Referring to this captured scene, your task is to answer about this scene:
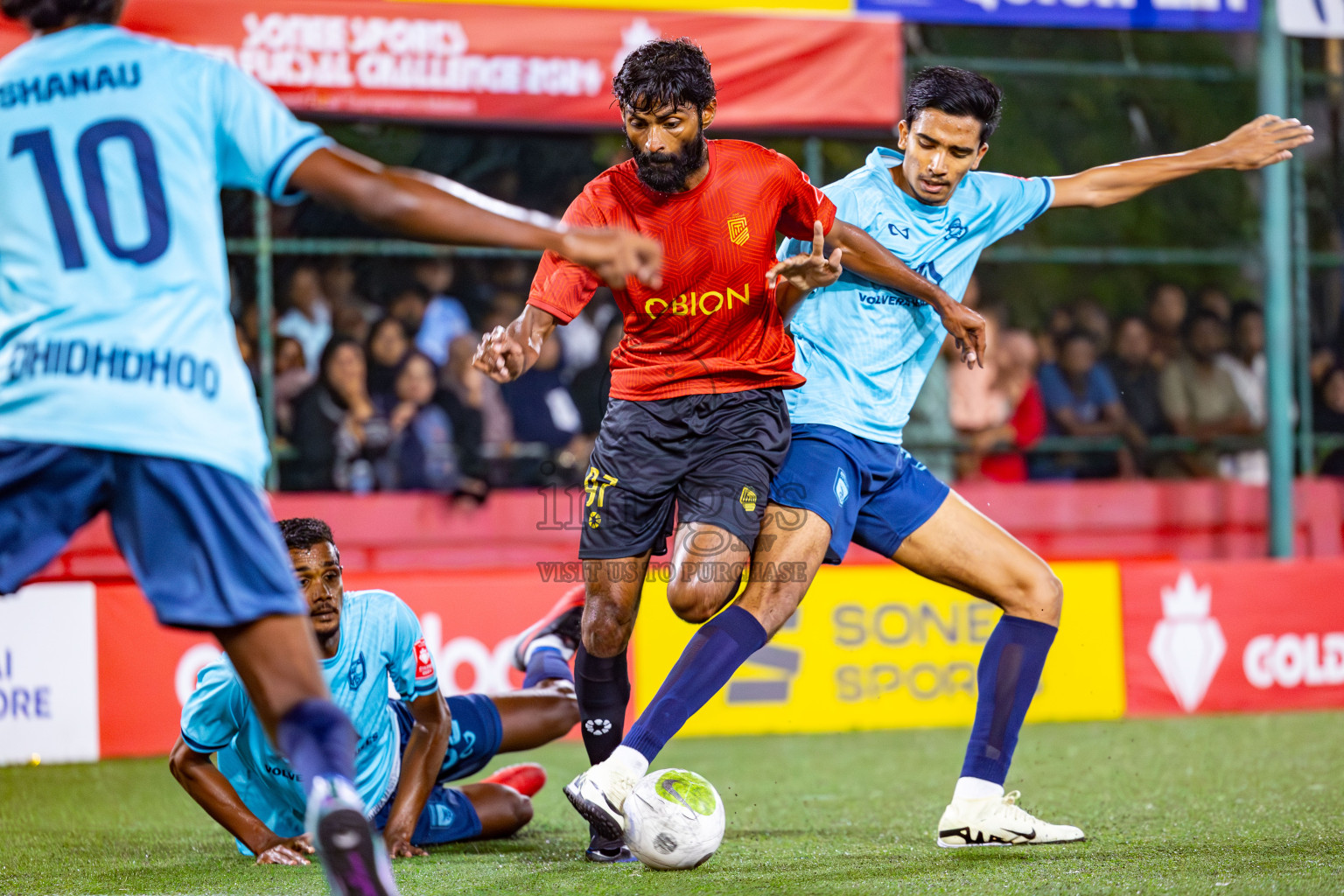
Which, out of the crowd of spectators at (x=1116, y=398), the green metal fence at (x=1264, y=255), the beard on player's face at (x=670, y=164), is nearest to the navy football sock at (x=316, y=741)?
the beard on player's face at (x=670, y=164)

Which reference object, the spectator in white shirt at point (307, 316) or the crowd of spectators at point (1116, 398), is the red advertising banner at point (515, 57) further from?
the crowd of spectators at point (1116, 398)

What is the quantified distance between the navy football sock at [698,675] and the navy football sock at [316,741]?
4.70 feet

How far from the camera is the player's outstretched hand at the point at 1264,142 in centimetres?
498

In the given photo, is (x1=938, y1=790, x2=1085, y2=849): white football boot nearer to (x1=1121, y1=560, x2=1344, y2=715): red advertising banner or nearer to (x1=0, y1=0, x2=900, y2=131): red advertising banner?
(x1=1121, y1=560, x2=1344, y2=715): red advertising banner

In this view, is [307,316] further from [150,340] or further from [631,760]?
[150,340]

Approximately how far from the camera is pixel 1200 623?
8.59 m

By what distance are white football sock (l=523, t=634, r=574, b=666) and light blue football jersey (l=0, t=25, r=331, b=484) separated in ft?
9.97

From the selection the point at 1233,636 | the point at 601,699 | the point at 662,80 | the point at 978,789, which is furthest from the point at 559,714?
Answer: the point at 1233,636

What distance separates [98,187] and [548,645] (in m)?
A: 3.35

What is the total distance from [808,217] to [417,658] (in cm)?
180

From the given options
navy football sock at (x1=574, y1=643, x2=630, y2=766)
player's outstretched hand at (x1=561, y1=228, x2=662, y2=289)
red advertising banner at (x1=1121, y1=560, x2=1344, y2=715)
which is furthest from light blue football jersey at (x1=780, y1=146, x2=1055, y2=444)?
red advertising banner at (x1=1121, y1=560, x2=1344, y2=715)

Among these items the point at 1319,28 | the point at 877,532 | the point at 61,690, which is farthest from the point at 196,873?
the point at 1319,28

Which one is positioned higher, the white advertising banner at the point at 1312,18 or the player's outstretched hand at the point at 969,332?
the white advertising banner at the point at 1312,18

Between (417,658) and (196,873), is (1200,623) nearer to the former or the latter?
(417,658)
